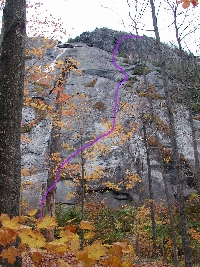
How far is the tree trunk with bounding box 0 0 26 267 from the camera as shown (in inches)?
106

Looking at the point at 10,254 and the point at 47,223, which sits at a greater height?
the point at 47,223

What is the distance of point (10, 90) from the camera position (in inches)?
114

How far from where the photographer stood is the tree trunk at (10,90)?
270 centimetres

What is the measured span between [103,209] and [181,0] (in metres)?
13.2

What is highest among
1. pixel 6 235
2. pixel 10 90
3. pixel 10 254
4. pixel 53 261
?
pixel 10 90

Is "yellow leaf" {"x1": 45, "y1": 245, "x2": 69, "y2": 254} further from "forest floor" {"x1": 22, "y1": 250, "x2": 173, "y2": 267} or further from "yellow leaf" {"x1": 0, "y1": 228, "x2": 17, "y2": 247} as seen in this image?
"yellow leaf" {"x1": 0, "y1": 228, "x2": 17, "y2": 247}

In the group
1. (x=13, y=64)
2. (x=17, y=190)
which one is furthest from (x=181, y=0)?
(x=17, y=190)

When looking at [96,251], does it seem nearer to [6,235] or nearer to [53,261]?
[6,235]

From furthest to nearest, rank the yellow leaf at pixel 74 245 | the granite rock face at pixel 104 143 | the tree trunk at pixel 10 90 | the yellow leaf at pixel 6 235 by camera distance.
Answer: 1. the granite rock face at pixel 104 143
2. the tree trunk at pixel 10 90
3. the yellow leaf at pixel 74 245
4. the yellow leaf at pixel 6 235

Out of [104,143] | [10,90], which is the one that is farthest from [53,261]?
[104,143]

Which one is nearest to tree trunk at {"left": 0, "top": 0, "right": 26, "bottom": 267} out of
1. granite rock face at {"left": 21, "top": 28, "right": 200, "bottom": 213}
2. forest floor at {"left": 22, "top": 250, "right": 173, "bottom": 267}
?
forest floor at {"left": 22, "top": 250, "right": 173, "bottom": 267}

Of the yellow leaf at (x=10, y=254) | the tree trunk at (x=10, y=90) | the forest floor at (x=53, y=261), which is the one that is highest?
the tree trunk at (x=10, y=90)

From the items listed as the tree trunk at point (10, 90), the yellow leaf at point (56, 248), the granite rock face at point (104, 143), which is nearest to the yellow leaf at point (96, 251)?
the yellow leaf at point (56, 248)

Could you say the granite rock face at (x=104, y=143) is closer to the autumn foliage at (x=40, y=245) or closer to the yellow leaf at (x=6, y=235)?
the autumn foliage at (x=40, y=245)
